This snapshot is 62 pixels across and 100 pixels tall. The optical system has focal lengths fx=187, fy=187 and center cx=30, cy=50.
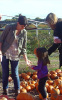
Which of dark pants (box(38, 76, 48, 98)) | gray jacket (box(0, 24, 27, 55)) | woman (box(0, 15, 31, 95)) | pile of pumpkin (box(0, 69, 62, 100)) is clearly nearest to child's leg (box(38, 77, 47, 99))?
dark pants (box(38, 76, 48, 98))

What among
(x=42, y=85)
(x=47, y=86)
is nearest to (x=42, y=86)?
(x=42, y=85)

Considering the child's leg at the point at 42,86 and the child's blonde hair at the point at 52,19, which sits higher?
the child's blonde hair at the point at 52,19

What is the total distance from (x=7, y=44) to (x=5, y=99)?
1105 mm

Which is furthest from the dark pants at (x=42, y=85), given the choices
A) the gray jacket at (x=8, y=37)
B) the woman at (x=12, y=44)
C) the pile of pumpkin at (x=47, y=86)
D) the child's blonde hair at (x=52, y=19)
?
the child's blonde hair at (x=52, y=19)

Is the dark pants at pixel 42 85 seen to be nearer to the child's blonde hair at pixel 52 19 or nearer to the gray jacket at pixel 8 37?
the gray jacket at pixel 8 37

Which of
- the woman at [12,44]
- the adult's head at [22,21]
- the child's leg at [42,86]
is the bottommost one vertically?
the child's leg at [42,86]

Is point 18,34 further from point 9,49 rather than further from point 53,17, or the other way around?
Result: point 53,17

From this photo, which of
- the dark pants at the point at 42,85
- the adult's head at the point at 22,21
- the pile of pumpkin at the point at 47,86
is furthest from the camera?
the dark pants at the point at 42,85

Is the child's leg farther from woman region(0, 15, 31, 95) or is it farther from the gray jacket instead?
the gray jacket

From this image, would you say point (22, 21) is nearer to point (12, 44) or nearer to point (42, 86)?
point (12, 44)

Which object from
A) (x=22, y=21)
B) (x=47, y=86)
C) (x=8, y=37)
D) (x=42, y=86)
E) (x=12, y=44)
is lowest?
(x=47, y=86)

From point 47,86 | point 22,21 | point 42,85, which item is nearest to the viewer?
point 22,21

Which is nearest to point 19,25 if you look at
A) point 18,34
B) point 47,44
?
point 18,34

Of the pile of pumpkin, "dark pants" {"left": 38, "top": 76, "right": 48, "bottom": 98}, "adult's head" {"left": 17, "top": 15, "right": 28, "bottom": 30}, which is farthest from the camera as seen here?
"dark pants" {"left": 38, "top": 76, "right": 48, "bottom": 98}
